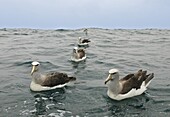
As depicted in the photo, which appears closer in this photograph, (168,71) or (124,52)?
(168,71)

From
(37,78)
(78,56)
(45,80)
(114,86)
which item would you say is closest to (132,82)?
(114,86)

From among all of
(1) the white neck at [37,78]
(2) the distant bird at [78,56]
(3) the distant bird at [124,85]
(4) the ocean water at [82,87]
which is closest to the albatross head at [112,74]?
(3) the distant bird at [124,85]

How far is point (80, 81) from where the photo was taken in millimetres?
16281

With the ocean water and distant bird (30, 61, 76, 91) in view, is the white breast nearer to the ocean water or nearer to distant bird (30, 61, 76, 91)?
the ocean water

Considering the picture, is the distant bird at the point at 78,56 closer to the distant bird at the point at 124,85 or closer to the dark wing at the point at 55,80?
the dark wing at the point at 55,80

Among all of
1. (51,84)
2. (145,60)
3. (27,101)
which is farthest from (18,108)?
(145,60)

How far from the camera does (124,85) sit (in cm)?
1395

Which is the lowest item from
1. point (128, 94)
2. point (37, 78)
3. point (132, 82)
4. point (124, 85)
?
point (128, 94)

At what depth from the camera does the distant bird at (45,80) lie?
48.6 ft

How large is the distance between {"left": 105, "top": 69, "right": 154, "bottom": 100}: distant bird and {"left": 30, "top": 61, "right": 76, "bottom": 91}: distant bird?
2428 millimetres

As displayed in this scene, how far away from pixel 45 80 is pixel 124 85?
11.3 feet

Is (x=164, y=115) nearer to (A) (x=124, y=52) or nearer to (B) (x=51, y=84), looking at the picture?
(B) (x=51, y=84)

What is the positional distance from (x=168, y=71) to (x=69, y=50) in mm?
9981

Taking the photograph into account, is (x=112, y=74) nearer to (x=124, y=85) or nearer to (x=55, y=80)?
(x=124, y=85)
